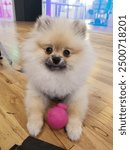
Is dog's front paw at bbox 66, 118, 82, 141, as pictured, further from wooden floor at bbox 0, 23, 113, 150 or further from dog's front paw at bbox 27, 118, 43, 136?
dog's front paw at bbox 27, 118, 43, 136

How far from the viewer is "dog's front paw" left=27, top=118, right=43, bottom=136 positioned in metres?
0.89

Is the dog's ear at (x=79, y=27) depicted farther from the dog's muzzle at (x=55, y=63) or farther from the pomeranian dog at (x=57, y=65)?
the dog's muzzle at (x=55, y=63)

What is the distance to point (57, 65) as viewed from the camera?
0.97 metres

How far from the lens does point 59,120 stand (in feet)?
2.97

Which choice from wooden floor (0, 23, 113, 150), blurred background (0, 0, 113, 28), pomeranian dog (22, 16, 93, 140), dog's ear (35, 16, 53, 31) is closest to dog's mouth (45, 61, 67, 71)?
pomeranian dog (22, 16, 93, 140)

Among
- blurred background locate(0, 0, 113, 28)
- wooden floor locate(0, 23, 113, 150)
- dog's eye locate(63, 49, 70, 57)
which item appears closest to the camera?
wooden floor locate(0, 23, 113, 150)

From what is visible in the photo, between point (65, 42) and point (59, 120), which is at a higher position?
point (65, 42)

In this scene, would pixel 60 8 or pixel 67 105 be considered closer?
pixel 67 105

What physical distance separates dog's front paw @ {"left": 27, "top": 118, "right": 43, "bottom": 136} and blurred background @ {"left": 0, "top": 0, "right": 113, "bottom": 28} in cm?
507

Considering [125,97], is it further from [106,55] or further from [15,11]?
[15,11]

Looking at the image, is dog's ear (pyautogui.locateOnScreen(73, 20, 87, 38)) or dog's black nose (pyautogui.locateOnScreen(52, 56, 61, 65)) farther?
dog's ear (pyautogui.locateOnScreen(73, 20, 87, 38))

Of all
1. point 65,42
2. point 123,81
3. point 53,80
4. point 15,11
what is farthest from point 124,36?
point 15,11

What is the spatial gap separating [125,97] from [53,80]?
1.37ft

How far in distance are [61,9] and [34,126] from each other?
547 centimetres
